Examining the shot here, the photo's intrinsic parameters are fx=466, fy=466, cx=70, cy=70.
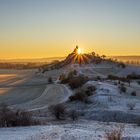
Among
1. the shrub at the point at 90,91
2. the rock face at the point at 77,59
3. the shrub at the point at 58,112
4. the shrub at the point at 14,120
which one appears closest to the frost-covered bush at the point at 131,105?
the shrub at the point at 90,91

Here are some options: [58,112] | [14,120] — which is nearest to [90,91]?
[58,112]

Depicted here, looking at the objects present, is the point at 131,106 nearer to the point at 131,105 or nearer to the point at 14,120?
the point at 131,105

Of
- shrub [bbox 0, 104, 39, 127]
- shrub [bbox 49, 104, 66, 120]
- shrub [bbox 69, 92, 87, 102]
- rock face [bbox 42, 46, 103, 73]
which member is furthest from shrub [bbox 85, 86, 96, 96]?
rock face [bbox 42, 46, 103, 73]

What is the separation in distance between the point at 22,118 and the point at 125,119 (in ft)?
35.7

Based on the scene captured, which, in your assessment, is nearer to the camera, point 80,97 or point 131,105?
point 131,105

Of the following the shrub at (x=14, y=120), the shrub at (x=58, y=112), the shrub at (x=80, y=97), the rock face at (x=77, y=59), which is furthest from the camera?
the rock face at (x=77, y=59)

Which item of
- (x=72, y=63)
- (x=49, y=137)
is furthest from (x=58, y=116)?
(x=72, y=63)

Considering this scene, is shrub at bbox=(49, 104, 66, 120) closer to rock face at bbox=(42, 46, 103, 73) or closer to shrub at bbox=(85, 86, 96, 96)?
shrub at bbox=(85, 86, 96, 96)

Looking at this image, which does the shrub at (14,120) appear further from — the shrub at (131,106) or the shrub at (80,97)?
the shrub at (80,97)

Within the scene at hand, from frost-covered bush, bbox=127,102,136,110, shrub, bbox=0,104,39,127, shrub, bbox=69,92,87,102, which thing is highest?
shrub, bbox=0,104,39,127

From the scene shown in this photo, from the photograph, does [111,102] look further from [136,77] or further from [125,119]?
[136,77]

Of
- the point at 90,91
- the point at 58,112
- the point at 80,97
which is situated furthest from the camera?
the point at 90,91

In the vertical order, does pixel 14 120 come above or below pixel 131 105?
above

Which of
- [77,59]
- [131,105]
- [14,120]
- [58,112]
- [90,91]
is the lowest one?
[131,105]
